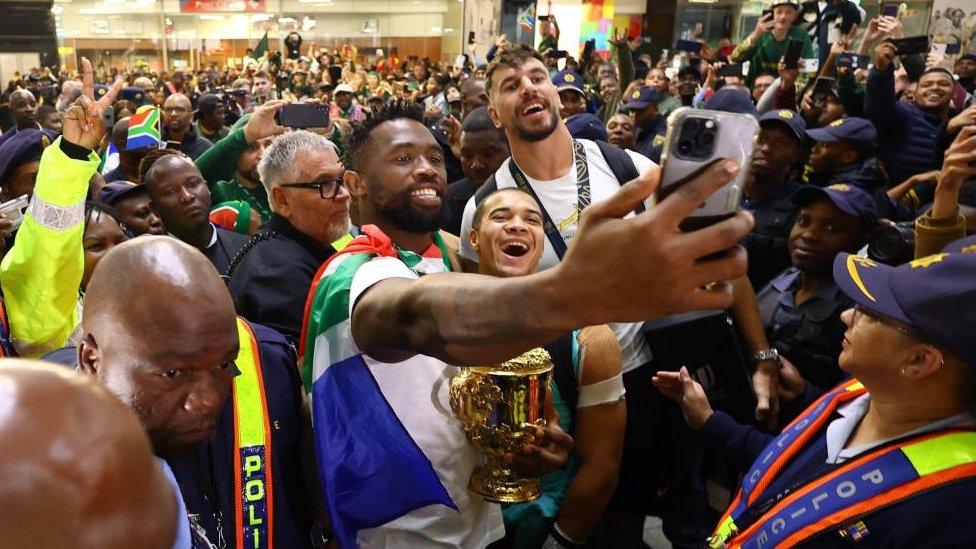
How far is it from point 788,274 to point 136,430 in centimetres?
300

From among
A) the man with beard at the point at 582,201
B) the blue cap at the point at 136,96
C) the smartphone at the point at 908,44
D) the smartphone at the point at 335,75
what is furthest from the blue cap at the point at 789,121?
the smartphone at the point at 335,75

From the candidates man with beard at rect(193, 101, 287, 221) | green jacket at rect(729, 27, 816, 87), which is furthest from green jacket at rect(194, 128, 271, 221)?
green jacket at rect(729, 27, 816, 87)

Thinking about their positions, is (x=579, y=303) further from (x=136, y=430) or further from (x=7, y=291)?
(x=7, y=291)

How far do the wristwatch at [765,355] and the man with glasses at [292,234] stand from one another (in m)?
1.68

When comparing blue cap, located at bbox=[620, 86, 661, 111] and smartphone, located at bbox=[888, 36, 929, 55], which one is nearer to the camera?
smartphone, located at bbox=[888, 36, 929, 55]

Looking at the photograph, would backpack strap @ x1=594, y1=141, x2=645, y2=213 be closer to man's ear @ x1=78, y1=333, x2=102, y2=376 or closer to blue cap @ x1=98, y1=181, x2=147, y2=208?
man's ear @ x1=78, y1=333, x2=102, y2=376

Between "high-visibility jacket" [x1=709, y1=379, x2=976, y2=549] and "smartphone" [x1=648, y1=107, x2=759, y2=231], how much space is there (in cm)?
112

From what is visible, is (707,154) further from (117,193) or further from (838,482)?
(117,193)

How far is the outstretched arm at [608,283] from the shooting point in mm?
810

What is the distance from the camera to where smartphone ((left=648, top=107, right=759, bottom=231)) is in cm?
81

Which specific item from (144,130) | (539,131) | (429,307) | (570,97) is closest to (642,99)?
(570,97)

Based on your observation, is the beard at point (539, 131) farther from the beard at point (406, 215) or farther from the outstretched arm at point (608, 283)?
the outstretched arm at point (608, 283)

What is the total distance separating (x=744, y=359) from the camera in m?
2.73

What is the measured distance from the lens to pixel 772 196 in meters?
3.72
